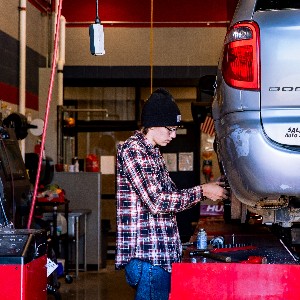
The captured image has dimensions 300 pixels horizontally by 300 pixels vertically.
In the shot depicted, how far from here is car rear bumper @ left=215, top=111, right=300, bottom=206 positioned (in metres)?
3.66

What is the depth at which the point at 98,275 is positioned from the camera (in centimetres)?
1019

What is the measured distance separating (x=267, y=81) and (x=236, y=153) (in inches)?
14.3

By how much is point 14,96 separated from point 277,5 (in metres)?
7.20

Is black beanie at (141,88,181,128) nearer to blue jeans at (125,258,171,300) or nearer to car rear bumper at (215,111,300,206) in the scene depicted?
car rear bumper at (215,111,300,206)

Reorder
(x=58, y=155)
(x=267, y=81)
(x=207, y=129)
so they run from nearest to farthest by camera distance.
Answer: (x=267, y=81)
(x=207, y=129)
(x=58, y=155)

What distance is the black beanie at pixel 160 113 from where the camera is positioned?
425 centimetres

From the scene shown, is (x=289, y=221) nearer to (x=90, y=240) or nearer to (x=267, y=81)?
(x=267, y=81)

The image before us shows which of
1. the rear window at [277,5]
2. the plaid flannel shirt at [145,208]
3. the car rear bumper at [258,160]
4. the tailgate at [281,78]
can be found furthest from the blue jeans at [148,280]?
the rear window at [277,5]

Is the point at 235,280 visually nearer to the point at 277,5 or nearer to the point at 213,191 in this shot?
the point at 213,191

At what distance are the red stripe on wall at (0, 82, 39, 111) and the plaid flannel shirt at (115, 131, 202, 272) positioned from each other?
6034 millimetres

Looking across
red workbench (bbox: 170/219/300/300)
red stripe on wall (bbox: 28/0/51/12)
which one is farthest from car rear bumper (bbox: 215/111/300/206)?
red stripe on wall (bbox: 28/0/51/12)

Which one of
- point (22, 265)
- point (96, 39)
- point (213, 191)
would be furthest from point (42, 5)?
point (22, 265)

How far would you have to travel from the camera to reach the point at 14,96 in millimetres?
10594

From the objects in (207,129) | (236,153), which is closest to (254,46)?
(236,153)
